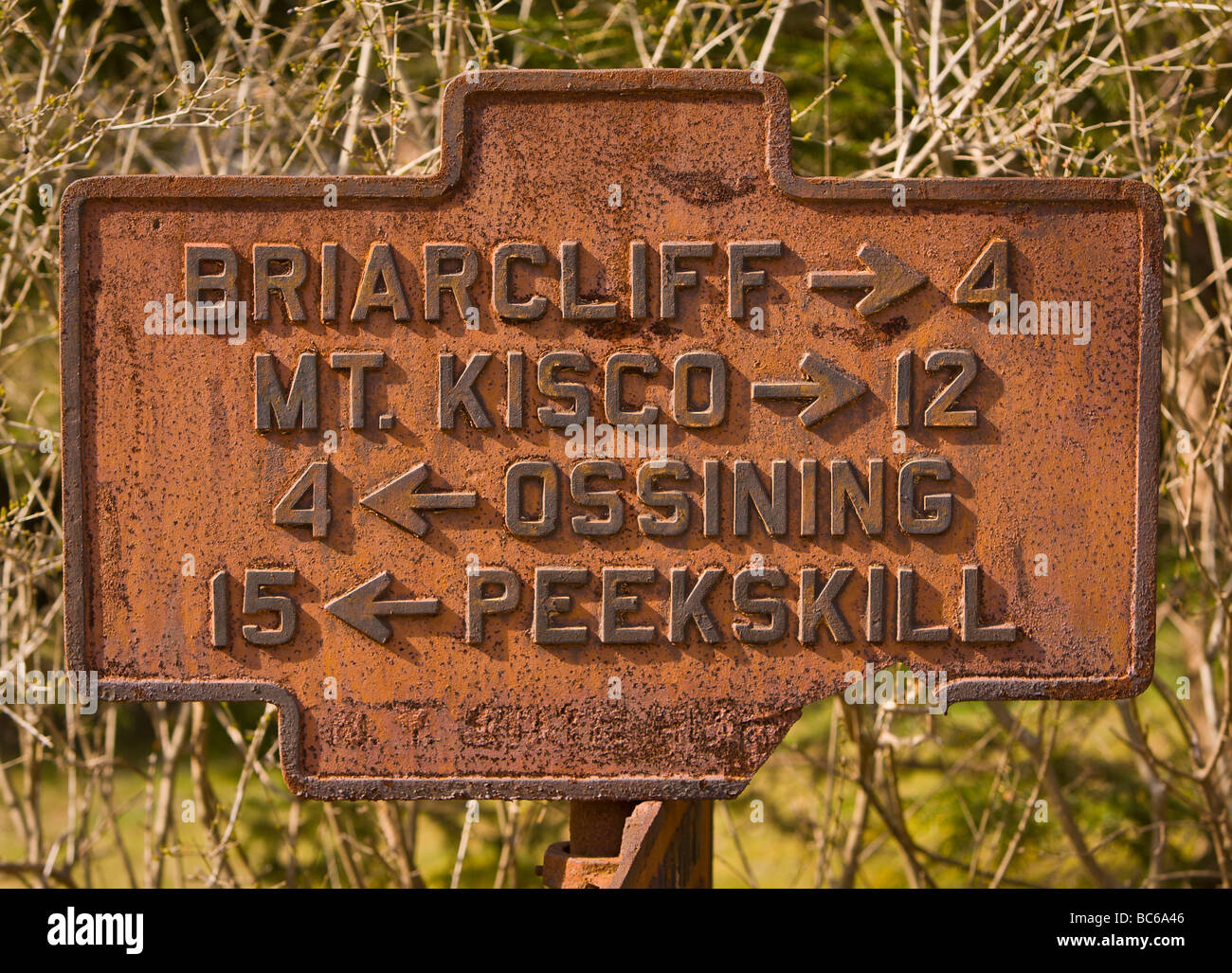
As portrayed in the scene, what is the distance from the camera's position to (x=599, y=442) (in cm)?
204

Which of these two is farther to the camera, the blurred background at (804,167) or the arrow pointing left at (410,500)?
the blurred background at (804,167)

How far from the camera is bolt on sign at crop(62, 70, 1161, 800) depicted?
2.03 m

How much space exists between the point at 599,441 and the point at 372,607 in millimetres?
584

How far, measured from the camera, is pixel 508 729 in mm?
2062

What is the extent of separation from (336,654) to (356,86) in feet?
6.23
